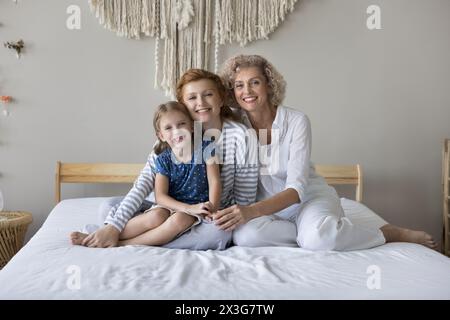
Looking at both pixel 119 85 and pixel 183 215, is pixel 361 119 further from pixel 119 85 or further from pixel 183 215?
pixel 183 215

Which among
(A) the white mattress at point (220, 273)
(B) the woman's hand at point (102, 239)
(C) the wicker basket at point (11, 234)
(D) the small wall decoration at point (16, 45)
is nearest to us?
(A) the white mattress at point (220, 273)

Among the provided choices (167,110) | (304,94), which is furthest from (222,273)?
(304,94)

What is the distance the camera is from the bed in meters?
1.15

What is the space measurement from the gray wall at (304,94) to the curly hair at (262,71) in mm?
→ 818

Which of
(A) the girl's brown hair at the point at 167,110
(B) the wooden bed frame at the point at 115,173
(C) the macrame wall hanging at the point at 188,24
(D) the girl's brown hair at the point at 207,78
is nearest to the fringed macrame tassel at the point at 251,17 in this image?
(C) the macrame wall hanging at the point at 188,24

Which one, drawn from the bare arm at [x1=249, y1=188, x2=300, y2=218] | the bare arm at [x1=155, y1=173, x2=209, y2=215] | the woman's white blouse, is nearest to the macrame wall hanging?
the woman's white blouse

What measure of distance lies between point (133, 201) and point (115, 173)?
97 centimetres

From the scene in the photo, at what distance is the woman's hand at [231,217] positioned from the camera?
159 centimetres

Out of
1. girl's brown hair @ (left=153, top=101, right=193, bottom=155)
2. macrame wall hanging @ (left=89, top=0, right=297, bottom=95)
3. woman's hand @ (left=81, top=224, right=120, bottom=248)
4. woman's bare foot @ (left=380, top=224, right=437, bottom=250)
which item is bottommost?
woman's bare foot @ (left=380, top=224, right=437, bottom=250)

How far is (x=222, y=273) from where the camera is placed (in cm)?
128

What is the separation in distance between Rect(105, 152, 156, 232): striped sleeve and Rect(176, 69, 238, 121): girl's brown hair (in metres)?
0.26

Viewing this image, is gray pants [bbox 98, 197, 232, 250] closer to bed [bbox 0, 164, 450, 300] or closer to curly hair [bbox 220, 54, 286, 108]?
bed [bbox 0, 164, 450, 300]

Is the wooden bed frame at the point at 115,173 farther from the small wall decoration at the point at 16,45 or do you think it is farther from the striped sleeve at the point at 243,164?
the striped sleeve at the point at 243,164

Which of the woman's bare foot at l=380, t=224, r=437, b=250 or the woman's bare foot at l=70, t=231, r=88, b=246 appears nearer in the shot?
the woman's bare foot at l=70, t=231, r=88, b=246
